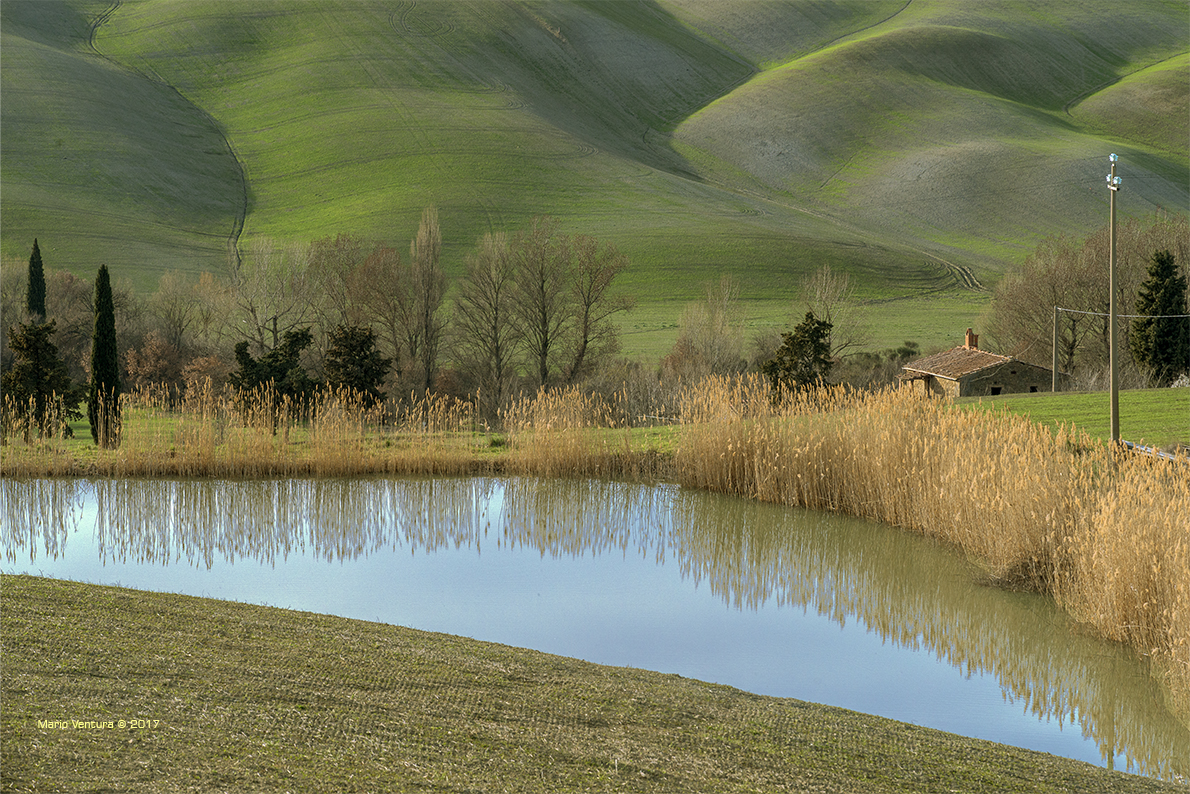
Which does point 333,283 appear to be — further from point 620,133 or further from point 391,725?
point 620,133

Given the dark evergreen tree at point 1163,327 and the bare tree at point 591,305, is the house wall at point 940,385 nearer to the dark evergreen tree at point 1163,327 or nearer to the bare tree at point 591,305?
the dark evergreen tree at point 1163,327

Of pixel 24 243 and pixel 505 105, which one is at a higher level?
pixel 505 105

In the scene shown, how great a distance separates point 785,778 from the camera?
5.65m

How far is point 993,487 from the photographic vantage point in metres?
12.0

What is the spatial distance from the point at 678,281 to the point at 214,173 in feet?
132

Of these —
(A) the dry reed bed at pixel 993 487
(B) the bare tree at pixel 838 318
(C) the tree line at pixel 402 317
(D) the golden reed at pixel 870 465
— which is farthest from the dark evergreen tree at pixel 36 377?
(B) the bare tree at pixel 838 318

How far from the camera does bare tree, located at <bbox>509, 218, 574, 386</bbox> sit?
39406 millimetres

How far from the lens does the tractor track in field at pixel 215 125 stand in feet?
226

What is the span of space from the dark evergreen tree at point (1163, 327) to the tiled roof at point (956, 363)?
4.81m

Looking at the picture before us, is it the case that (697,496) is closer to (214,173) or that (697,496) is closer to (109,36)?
(214,173)

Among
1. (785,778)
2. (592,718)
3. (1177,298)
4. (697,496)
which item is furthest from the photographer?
(1177,298)

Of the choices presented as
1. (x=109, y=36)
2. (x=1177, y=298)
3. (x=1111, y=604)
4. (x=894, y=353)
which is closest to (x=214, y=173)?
(x=109, y=36)

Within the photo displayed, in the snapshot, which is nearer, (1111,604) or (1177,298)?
(1111,604)

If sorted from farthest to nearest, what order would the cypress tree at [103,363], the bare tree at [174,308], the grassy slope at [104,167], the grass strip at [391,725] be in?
the grassy slope at [104,167] < the bare tree at [174,308] < the cypress tree at [103,363] < the grass strip at [391,725]
